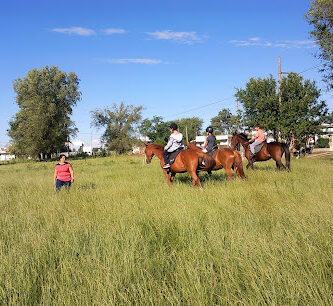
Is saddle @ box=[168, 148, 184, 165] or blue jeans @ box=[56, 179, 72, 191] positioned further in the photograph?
saddle @ box=[168, 148, 184, 165]

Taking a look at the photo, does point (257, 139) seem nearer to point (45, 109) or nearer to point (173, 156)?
point (173, 156)

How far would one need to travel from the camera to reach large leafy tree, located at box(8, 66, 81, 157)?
5569 centimetres

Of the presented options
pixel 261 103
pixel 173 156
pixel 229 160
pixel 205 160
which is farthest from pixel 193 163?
pixel 261 103

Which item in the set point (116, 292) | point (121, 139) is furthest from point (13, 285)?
point (121, 139)

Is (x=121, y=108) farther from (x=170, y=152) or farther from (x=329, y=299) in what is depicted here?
(x=329, y=299)

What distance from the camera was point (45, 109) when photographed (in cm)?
5769

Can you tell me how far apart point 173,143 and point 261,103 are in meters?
20.7

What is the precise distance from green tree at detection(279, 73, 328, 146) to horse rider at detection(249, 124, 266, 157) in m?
15.4

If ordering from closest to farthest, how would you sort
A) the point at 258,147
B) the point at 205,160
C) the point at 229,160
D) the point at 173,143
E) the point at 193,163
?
the point at 193,163 → the point at 205,160 → the point at 173,143 → the point at 229,160 → the point at 258,147

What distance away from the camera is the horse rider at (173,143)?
10148mm

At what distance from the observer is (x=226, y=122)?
132375mm

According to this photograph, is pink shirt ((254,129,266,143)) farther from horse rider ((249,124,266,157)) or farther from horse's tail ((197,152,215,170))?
horse's tail ((197,152,215,170))

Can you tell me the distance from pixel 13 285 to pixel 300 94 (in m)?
29.3

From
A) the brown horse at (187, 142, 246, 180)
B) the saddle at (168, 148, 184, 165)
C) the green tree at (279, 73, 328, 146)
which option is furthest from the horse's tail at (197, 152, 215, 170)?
the green tree at (279, 73, 328, 146)
